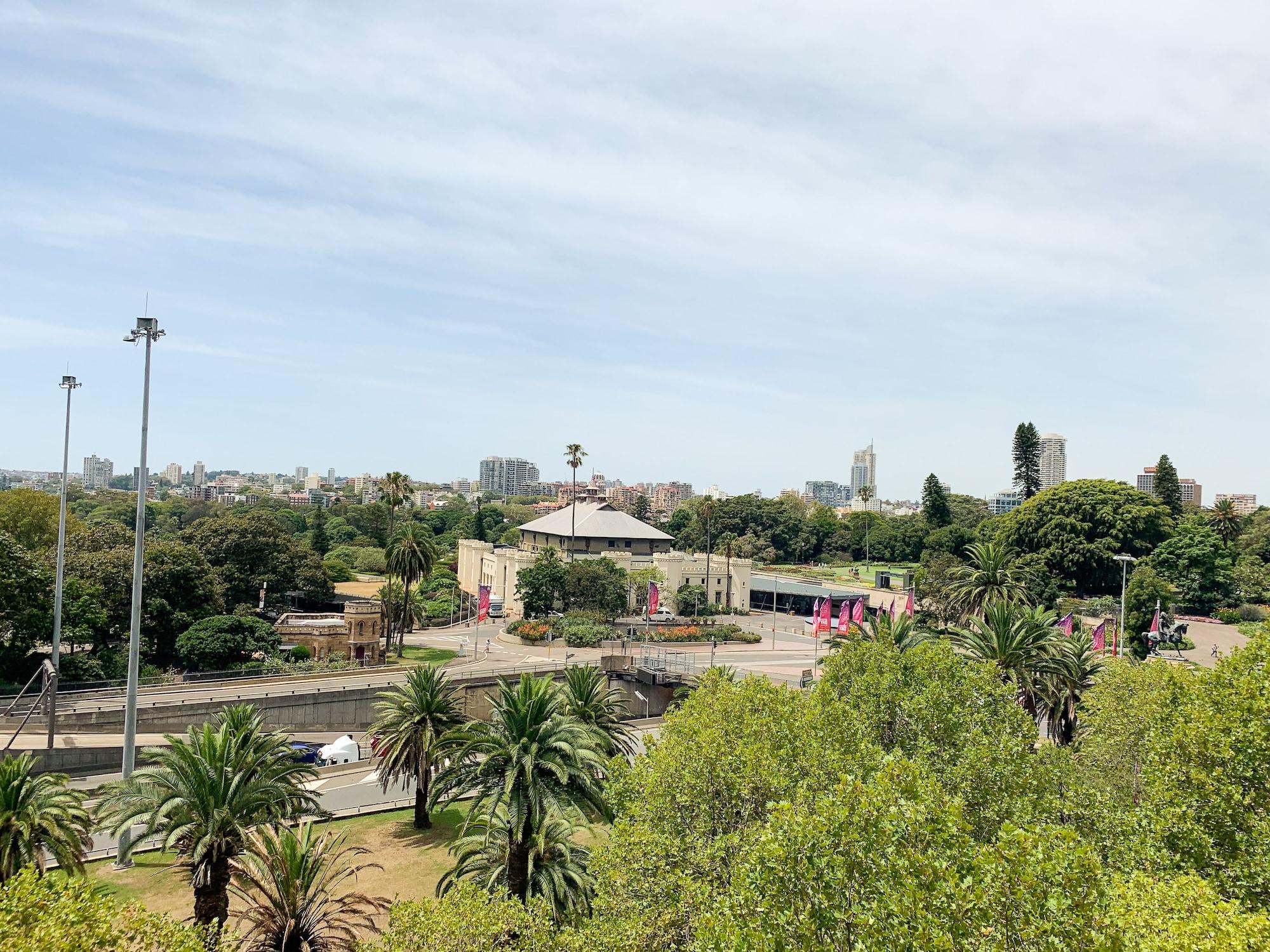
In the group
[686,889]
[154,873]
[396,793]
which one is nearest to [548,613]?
[396,793]

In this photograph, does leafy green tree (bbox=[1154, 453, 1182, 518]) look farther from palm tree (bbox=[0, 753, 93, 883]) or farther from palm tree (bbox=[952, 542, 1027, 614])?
palm tree (bbox=[0, 753, 93, 883])

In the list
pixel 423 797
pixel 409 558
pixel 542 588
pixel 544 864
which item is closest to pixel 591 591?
→ pixel 542 588

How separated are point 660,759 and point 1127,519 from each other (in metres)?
79.2

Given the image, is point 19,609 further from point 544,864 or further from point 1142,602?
point 1142,602

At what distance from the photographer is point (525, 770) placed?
20.5 m

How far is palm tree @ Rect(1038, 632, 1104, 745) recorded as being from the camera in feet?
106

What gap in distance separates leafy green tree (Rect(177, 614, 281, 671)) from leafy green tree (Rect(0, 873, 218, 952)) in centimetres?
3857

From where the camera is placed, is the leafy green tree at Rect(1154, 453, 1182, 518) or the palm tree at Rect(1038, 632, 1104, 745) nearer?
the palm tree at Rect(1038, 632, 1104, 745)

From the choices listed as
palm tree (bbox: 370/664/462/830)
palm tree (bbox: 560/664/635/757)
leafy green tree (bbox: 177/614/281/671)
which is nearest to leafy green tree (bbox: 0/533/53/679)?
leafy green tree (bbox: 177/614/281/671)

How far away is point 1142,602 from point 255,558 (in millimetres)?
70732

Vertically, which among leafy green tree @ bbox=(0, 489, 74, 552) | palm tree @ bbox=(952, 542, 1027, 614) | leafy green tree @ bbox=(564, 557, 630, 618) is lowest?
leafy green tree @ bbox=(564, 557, 630, 618)

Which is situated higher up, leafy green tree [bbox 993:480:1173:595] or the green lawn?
leafy green tree [bbox 993:480:1173:595]

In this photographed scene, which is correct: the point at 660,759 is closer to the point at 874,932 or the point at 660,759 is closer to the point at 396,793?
the point at 874,932

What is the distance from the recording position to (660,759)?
63.6 feet
